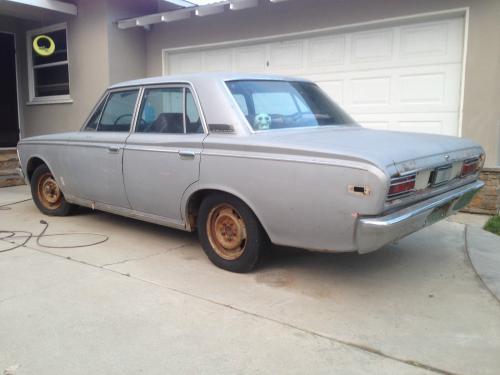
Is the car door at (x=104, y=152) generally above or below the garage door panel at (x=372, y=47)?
below

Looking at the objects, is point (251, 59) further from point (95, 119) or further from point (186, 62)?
point (95, 119)

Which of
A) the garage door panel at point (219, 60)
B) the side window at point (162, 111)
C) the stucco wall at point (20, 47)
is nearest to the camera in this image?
the side window at point (162, 111)

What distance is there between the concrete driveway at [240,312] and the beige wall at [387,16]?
223cm

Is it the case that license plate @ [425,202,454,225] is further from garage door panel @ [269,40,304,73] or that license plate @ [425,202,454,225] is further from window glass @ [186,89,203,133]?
garage door panel @ [269,40,304,73]

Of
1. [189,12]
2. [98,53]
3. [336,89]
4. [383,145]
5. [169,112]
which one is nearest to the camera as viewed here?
[383,145]

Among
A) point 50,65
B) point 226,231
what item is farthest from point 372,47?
point 50,65

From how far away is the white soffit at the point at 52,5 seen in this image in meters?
9.16

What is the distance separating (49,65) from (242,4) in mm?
5421

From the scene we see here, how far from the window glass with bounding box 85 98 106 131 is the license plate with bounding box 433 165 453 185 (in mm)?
3693

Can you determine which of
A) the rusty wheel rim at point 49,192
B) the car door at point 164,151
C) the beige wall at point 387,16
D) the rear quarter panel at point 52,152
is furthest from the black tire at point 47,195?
the beige wall at point 387,16

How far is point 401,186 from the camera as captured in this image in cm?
331

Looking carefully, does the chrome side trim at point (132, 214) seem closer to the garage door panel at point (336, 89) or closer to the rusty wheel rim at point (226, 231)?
the rusty wheel rim at point (226, 231)

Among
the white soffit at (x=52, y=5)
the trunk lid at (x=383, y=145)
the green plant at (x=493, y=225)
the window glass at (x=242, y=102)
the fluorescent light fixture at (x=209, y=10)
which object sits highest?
the white soffit at (x=52, y=5)

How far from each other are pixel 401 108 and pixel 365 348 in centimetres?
508
